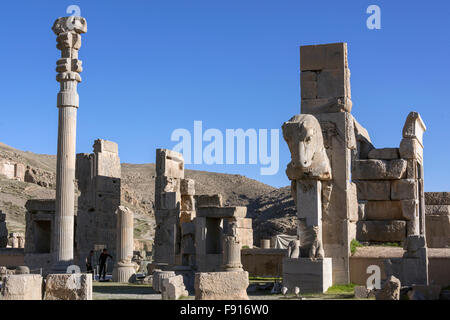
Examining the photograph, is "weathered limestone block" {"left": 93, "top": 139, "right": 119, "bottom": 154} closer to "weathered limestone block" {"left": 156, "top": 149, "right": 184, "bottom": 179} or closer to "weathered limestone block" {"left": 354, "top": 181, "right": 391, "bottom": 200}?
"weathered limestone block" {"left": 156, "top": 149, "right": 184, "bottom": 179}

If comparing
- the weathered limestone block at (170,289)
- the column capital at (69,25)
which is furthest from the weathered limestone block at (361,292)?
the column capital at (69,25)

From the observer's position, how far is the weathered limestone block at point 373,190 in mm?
15086

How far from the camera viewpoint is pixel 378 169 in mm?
15047

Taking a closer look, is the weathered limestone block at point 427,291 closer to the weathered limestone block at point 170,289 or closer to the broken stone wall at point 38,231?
the weathered limestone block at point 170,289

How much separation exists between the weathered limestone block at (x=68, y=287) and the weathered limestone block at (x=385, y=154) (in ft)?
27.0

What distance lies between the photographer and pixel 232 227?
55.4 feet

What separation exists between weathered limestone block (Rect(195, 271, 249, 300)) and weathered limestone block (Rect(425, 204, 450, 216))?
8.47 metres

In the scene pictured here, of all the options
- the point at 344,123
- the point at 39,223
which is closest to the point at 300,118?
the point at 344,123

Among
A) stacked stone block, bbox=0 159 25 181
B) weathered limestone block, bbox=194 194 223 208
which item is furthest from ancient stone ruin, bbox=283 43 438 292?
stacked stone block, bbox=0 159 25 181

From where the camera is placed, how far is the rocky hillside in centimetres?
3933

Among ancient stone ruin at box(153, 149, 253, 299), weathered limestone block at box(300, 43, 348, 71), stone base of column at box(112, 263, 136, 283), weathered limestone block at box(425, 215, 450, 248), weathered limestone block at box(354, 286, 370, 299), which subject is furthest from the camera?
ancient stone ruin at box(153, 149, 253, 299)

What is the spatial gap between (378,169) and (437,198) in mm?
2938
